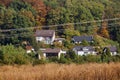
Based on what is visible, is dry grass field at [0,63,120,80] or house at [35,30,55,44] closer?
dry grass field at [0,63,120,80]

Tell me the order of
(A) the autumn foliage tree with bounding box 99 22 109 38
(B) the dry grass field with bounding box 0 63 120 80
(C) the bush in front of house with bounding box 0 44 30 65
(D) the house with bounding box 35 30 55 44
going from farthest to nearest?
(A) the autumn foliage tree with bounding box 99 22 109 38 → (D) the house with bounding box 35 30 55 44 → (C) the bush in front of house with bounding box 0 44 30 65 → (B) the dry grass field with bounding box 0 63 120 80

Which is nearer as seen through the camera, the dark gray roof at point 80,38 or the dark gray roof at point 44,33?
the dark gray roof at point 80,38

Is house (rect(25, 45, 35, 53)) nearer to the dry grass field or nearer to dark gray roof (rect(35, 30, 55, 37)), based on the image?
dark gray roof (rect(35, 30, 55, 37))

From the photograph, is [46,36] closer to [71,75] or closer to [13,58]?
[13,58]

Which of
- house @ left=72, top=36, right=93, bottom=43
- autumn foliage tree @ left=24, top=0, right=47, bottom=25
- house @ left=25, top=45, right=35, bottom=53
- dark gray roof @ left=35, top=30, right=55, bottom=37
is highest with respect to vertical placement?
autumn foliage tree @ left=24, top=0, right=47, bottom=25

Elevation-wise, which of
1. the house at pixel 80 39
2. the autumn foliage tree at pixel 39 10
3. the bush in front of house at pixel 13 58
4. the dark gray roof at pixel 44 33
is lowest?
the house at pixel 80 39

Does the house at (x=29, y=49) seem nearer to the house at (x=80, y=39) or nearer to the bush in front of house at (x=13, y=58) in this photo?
the house at (x=80, y=39)

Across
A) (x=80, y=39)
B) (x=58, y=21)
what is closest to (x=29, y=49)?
(x=80, y=39)

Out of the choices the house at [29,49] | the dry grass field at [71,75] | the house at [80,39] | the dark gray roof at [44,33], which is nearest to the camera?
the dry grass field at [71,75]

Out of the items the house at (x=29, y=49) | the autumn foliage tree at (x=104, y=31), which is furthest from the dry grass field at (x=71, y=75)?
the autumn foliage tree at (x=104, y=31)

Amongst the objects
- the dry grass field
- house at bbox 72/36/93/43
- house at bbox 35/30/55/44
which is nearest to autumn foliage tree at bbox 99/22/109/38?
house at bbox 72/36/93/43

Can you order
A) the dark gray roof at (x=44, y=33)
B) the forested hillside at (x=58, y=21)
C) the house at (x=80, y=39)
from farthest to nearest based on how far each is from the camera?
the dark gray roof at (x=44, y=33)
the house at (x=80, y=39)
the forested hillside at (x=58, y=21)

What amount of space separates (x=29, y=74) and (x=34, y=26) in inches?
783

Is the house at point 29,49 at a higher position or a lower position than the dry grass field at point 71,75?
lower
